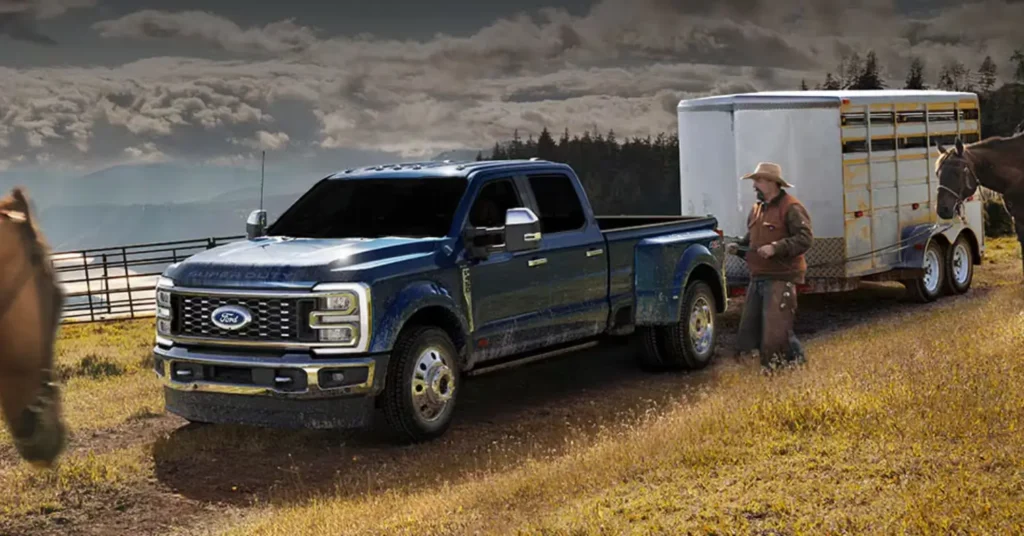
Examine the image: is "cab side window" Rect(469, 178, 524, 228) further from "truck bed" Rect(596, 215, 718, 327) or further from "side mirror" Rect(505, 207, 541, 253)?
"truck bed" Rect(596, 215, 718, 327)

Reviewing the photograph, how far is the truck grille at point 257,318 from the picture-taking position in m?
9.17

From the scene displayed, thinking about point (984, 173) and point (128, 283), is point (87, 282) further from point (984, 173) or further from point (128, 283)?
point (984, 173)

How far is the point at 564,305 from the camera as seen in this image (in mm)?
11227

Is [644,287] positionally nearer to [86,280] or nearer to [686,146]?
[686,146]

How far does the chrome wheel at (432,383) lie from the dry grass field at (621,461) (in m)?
0.32

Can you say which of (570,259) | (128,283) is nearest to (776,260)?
(570,259)

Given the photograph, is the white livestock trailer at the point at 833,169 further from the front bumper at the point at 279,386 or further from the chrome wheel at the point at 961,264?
the front bumper at the point at 279,386

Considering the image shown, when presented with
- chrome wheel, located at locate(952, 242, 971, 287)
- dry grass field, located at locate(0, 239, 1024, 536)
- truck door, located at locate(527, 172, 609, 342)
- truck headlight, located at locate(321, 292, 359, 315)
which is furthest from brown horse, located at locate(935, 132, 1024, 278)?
truck headlight, located at locate(321, 292, 359, 315)

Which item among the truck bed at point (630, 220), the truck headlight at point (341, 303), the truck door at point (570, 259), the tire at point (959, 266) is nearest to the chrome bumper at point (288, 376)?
the truck headlight at point (341, 303)

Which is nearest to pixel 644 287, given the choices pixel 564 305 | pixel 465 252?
pixel 564 305

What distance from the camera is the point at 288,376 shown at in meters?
9.15

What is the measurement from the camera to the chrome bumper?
9.12 metres

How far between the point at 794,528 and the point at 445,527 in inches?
77.2

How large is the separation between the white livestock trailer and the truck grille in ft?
30.0
